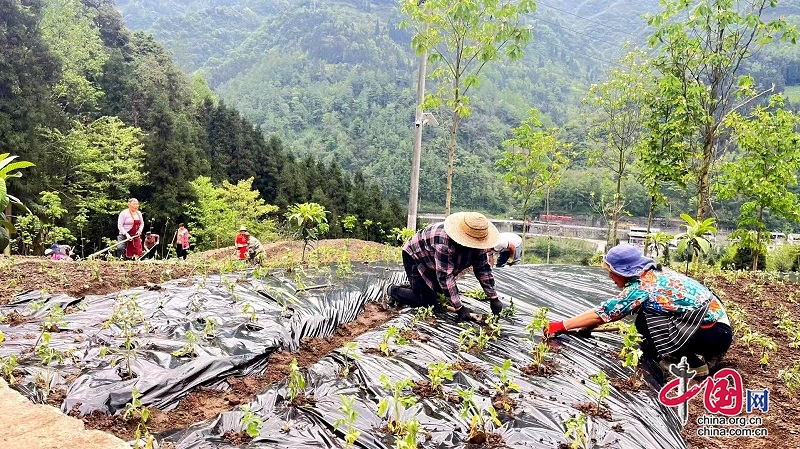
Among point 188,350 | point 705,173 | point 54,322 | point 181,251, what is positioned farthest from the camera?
point 181,251

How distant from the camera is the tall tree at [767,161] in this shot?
28.5 feet

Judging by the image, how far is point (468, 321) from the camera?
4160mm

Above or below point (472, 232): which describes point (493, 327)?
below

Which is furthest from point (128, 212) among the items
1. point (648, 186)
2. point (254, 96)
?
point (254, 96)

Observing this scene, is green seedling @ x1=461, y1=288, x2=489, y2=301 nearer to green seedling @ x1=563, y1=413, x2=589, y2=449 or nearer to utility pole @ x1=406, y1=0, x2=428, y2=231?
green seedling @ x1=563, y1=413, x2=589, y2=449

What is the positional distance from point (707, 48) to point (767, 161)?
2281mm

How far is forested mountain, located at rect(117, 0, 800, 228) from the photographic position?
152 feet

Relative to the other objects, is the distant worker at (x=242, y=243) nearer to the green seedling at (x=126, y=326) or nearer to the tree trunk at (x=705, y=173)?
the green seedling at (x=126, y=326)

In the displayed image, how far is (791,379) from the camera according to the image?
3404mm

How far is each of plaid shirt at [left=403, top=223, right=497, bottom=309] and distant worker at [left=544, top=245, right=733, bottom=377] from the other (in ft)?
3.12

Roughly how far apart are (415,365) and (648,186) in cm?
755

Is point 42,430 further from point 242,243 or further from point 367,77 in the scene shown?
point 367,77

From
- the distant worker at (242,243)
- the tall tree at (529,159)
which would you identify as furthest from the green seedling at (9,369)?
the tall tree at (529,159)

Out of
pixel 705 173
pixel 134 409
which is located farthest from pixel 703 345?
pixel 705 173
